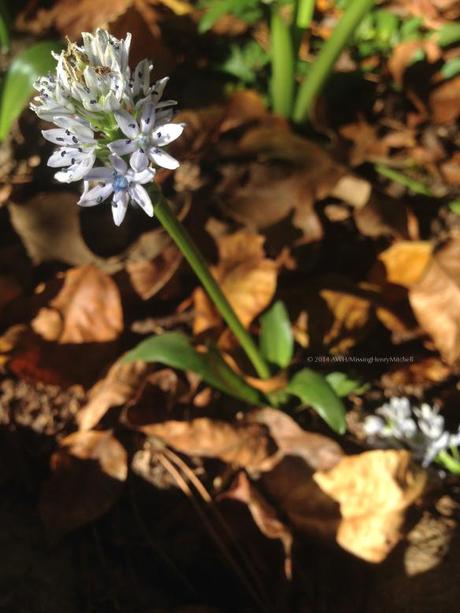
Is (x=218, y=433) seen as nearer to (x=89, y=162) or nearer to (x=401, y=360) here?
(x=401, y=360)

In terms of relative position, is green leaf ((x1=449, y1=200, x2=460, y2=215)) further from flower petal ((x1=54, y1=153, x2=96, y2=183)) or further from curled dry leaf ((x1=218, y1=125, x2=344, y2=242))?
flower petal ((x1=54, y1=153, x2=96, y2=183))

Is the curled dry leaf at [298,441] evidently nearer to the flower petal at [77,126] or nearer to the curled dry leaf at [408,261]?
the curled dry leaf at [408,261]

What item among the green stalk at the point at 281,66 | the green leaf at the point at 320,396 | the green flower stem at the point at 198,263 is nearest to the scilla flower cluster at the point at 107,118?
the green flower stem at the point at 198,263

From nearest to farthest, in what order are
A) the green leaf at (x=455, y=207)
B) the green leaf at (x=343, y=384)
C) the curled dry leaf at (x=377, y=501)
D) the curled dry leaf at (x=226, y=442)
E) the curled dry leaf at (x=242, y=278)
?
the curled dry leaf at (x=377, y=501) → the curled dry leaf at (x=226, y=442) → the green leaf at (x=343, y=384) → the curled dry leaf at (x=242, y=278) → the green leaf at (x=455, y=207)

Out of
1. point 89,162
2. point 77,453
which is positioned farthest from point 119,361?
point 89,162

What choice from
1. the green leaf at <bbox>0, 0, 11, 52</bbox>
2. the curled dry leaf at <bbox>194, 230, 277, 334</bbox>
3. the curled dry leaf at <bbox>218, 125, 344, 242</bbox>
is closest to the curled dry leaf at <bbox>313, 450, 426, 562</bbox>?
the curled dry leaf at <bbox>194, 230, 277, 334</bbox>

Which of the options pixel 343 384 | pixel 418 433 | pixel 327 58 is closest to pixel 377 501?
pixel 418 433
